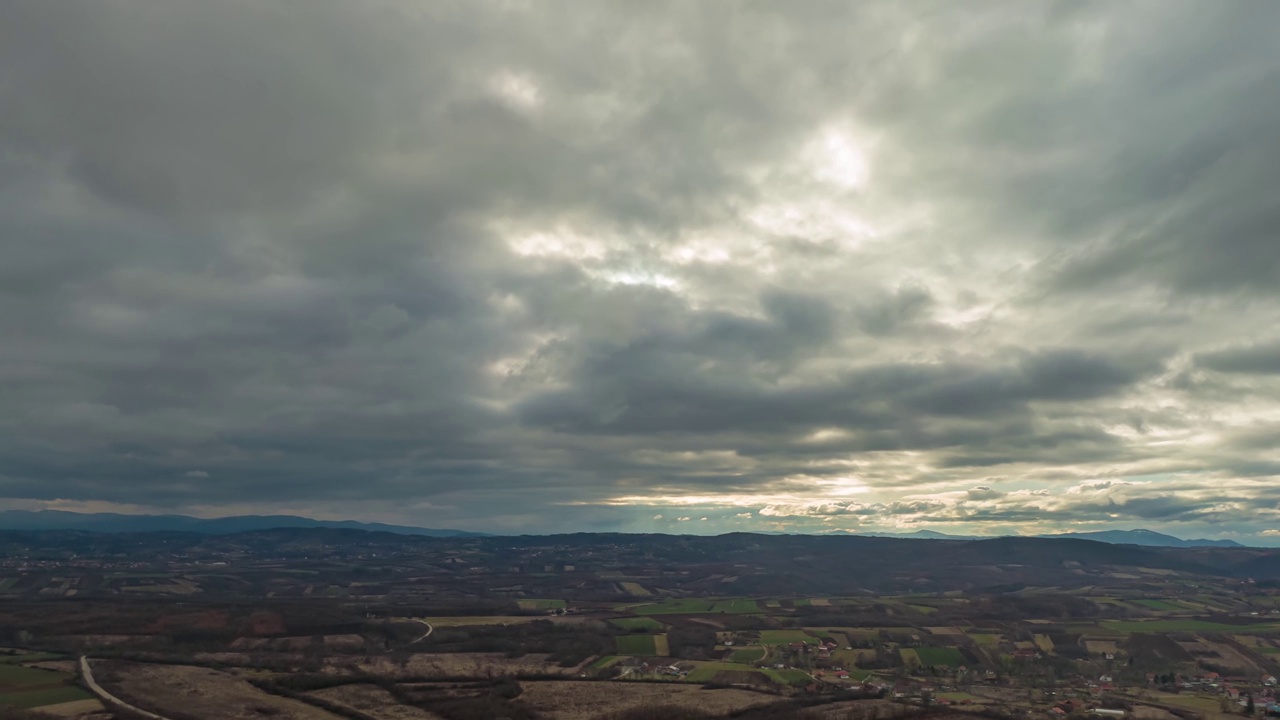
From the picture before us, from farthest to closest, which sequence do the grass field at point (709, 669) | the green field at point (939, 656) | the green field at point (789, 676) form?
the green field at point (939, 656), the grass field at point (709, 669), the green field at point (789, 676)

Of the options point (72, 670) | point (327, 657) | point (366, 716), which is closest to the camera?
point (366, 716)

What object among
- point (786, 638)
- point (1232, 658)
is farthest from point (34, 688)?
point (1232, 658)

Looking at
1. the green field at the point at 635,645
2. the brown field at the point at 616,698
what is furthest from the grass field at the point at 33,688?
the green field at the point at 635,645

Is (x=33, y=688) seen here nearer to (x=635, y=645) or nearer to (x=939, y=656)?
(x=635, y=645)

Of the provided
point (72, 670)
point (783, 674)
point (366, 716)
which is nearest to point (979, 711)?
point (783, 674)

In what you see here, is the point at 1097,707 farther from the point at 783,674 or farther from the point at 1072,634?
the point at 1072,634

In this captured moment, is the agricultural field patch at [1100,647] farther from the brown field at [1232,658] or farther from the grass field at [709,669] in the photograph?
the grass field at [709,669]

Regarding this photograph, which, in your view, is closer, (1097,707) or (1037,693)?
(1097,707)

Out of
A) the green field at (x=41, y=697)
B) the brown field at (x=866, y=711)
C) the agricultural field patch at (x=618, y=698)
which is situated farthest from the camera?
the agricultural field patch at (x=618, y=698)
